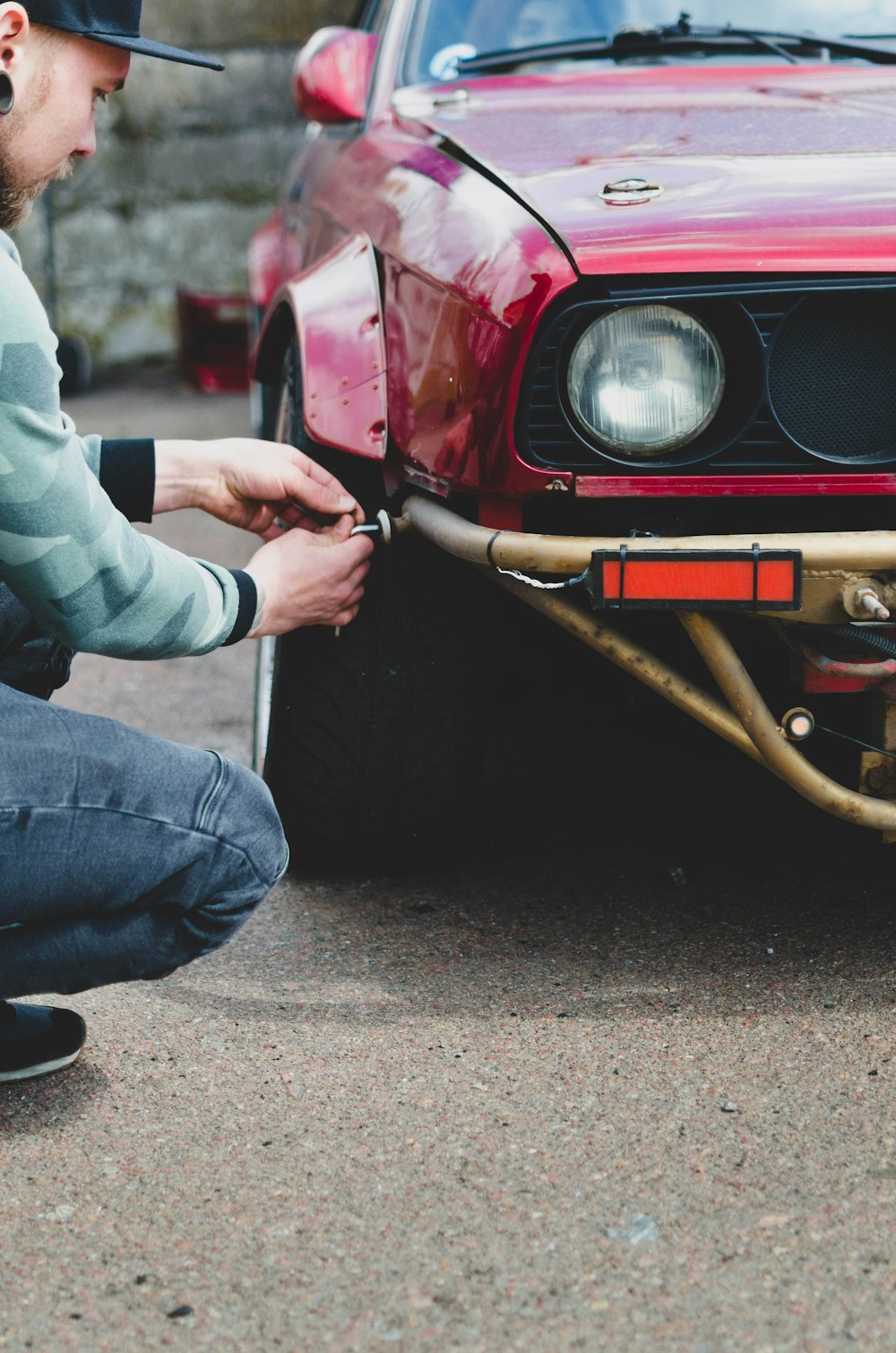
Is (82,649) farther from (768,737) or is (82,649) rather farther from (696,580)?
(768,737)

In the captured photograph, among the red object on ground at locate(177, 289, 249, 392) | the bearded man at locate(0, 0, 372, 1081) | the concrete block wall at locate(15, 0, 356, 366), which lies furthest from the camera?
the concrete block wall at locate(15, 0, 356, 366)

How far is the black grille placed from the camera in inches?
73.7

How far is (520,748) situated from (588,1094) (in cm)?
128

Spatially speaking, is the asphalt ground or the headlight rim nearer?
the asphalt ground

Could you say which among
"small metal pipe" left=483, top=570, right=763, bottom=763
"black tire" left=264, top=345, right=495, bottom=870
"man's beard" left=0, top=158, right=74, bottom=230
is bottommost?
"black tire" left=264, top=345, right=495, bottom=870

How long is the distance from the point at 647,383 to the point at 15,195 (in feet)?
2.55

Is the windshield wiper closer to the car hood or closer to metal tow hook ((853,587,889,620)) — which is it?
the car hood

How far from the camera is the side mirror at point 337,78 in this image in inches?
123

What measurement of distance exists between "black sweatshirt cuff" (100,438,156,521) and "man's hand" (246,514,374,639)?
7.9 inches

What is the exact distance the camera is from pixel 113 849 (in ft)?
5.82

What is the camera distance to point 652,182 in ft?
6.56

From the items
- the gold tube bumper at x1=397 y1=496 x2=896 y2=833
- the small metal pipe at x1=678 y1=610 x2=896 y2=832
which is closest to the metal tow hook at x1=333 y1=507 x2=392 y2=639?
the gold tube bumper at x1=397 y1=496 x2=896 y2=833

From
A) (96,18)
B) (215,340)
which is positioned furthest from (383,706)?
(215,340)

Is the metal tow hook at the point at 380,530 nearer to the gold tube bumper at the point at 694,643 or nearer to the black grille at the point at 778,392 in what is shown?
the gold tube bumper at the point at 694,643
